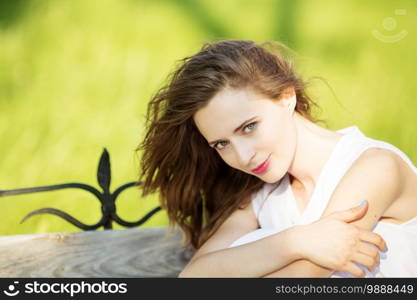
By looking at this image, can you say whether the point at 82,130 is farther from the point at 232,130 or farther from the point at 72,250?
the point at 232,130

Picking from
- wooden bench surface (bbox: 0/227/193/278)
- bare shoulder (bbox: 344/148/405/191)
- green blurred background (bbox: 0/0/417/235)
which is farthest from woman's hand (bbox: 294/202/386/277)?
green blurred background (bbox: 0/0/417/235)

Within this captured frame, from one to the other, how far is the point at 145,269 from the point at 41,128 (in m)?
1.93

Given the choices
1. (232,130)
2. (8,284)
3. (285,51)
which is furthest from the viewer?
(285,51)

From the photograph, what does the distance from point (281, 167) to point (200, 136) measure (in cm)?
46

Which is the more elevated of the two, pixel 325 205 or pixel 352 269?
pixel 325 205

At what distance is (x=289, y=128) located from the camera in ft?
7.47

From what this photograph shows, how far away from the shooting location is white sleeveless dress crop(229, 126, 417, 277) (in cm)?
221

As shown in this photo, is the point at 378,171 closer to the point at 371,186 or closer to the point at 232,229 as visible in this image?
the point at 371,186

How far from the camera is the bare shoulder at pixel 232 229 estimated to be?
8.16 feet

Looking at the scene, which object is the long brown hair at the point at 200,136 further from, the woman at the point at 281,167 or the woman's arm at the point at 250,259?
the woman's arm at the point at 250,259

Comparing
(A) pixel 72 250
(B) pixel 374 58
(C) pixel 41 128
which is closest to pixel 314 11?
(B) pixel 374 58

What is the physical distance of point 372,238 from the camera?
207 centimetres

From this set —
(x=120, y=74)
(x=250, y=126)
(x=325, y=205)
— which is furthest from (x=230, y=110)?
(x=120, y=74)

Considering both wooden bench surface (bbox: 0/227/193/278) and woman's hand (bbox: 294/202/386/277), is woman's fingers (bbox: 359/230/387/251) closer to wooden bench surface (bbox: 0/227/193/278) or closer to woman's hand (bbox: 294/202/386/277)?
woman's hand (bbox: 294/202/386/277)
